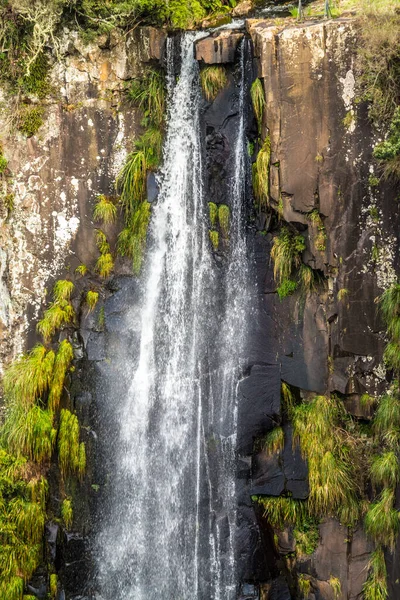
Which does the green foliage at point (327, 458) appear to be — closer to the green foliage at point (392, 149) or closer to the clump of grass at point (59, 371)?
the green foliage at point (392, 149)

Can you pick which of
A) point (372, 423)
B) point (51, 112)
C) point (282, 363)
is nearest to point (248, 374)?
point (282, 363)

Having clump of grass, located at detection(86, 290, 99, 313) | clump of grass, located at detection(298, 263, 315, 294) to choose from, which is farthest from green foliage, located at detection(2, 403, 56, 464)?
clump of grass, located at detection(298, 263, 315, 294)

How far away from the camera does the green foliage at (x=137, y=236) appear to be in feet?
32.9

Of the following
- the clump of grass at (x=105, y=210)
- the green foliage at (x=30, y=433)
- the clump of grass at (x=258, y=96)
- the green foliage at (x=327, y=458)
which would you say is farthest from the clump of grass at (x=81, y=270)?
the green foliage at (x=327, y=458)

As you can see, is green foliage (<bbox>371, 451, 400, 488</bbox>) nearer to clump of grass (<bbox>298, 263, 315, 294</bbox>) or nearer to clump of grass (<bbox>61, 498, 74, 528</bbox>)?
clump of grass (<bbox>298, 263, 315, 294</bbox>)

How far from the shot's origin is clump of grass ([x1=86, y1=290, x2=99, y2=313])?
10000 millimetres

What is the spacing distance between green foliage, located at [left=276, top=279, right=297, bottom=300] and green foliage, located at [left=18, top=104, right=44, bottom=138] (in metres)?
4.42

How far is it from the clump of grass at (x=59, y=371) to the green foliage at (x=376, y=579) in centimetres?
474

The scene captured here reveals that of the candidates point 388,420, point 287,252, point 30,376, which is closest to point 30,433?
point 30,376

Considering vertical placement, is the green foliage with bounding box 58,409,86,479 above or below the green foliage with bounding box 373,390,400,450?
below

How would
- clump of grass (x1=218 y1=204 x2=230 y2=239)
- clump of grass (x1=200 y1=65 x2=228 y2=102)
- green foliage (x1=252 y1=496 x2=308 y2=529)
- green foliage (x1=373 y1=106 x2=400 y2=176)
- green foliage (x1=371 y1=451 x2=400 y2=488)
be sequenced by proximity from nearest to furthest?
green foliage (x1=373 y1=106 x2=400 y2=176), green foliage (x1=371 y1=451 x2=400 y2=488), green foliage (x1=252 y1=496 x2=308 y2=529), clump of grass (x1=200 y1=65 x2=228 y2=102), clump of grass (x1=218 y1=204 x2=230 y2=239)

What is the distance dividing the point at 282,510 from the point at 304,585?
99 centimetres

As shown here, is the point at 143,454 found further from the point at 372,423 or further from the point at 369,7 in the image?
the point at 369,7

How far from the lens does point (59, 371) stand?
381 inches
